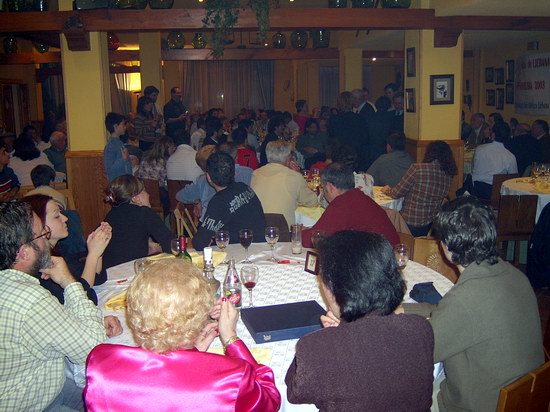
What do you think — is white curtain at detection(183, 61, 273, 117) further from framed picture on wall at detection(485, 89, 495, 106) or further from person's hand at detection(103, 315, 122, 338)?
person's hand at detection(103, 315, 122, 338)

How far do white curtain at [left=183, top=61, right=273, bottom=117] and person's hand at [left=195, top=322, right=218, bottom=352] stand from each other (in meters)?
16.1

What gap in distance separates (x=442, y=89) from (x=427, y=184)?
10.9 feet

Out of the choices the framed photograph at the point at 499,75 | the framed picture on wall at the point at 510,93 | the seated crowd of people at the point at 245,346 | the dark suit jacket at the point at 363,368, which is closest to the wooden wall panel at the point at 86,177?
the seated crowd of people at the point at 245,346

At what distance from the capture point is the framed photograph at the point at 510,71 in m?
12.4

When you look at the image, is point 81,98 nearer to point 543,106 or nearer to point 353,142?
point 353,142

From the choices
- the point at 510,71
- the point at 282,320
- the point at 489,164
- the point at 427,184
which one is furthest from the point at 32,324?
the point at 510,71

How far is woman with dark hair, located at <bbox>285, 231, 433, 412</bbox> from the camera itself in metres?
1.65

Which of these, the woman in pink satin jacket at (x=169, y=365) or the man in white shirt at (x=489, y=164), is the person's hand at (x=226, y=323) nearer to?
the woman in pink satin jacket at (x=169, y=365)

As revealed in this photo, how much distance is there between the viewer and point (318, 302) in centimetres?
262

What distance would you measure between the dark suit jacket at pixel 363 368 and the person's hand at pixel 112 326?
2.97ft

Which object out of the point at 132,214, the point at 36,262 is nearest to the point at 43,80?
the point at 132,214

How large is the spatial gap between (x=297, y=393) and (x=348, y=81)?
11.5 metres

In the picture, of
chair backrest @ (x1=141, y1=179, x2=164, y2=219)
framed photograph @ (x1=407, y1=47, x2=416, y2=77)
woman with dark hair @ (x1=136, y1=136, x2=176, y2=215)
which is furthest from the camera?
framed photograph @ (x1=407, y1=47, x2=416, y2=77)

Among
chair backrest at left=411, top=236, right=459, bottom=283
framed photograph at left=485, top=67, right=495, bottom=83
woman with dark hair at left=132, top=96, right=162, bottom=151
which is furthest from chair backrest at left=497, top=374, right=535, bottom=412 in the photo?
framed photograph at left=485, top=67, right=495, bottom=83
